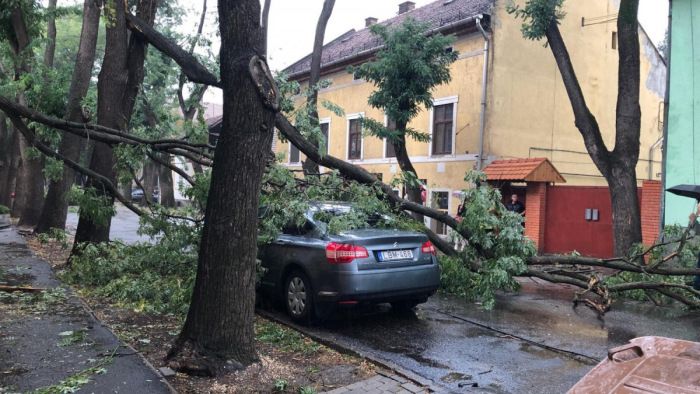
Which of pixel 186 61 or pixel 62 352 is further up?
pixel 186 61

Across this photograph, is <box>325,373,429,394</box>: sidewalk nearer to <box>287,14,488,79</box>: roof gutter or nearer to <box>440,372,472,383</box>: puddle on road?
<box>440,372,472,383</box>: puddle on road

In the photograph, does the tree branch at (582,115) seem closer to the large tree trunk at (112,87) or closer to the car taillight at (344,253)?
the car taillight at (344,253)

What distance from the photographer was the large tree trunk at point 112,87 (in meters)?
10.2

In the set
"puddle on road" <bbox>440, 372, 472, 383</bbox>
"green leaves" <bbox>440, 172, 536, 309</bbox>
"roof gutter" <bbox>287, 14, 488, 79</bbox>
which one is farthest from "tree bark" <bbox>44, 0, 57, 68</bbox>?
"puddle on road" <bbox>440, 372, 472, 383</bbox>

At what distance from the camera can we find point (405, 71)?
1641 centimetres

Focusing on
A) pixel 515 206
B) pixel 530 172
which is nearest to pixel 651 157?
pixel 530 172

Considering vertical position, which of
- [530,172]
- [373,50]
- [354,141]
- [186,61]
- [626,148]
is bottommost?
[530,172]

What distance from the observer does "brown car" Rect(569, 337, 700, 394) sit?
6.93 feet

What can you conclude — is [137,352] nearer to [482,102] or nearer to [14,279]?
[14,279]

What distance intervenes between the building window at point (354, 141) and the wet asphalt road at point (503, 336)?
53.3 feet

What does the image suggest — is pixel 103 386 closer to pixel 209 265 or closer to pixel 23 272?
pixel 209 265

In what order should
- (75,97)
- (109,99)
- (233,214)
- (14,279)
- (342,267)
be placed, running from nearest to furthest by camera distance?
(233,214)
(342,267)
(14,279)
(109,99)
(75,97)

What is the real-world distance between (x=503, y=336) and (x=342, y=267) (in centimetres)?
206

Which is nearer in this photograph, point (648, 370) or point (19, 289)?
point (648, 370)
